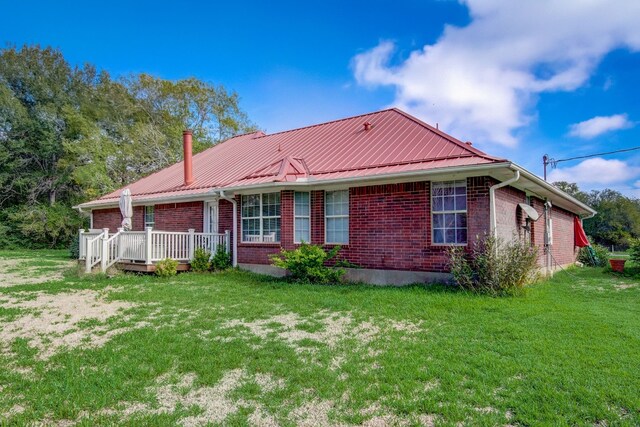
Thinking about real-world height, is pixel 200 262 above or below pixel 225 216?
below

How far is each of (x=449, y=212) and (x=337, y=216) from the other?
2.94 meters

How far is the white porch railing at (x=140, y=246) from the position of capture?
1122 centimetres

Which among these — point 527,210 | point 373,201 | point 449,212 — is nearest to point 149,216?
point 373,201

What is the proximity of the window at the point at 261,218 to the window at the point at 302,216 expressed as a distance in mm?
629

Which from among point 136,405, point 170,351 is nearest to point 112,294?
point 170,351

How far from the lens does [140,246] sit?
11.3 meters

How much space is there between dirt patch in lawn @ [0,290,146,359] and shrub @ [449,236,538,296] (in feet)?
20.4

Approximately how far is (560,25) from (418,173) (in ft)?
20.5

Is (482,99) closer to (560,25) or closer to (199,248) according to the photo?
(560,25)

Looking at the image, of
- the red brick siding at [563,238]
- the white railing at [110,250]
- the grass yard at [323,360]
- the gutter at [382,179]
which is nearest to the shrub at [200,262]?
the gutter at [382,179]

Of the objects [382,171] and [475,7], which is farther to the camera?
[382,171]

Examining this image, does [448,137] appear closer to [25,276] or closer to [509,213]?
[509,213]

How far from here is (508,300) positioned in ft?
24.0

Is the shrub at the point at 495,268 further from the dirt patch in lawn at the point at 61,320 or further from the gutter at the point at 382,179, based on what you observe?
the dirt patch in lawn at the point at 61,320
